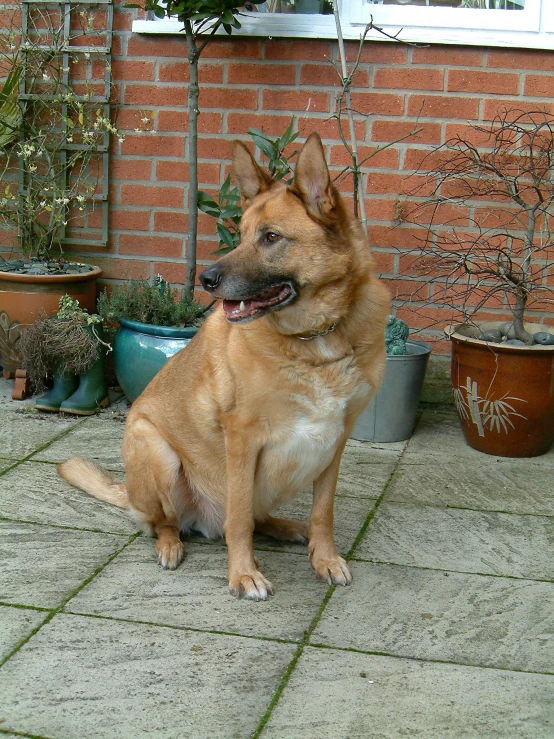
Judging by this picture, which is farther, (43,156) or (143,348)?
(43,156)

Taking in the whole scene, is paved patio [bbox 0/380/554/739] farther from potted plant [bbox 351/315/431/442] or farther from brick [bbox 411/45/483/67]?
brick [bbox 411/45/483/67]

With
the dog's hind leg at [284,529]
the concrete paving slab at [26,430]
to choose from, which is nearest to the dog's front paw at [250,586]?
the dog's hind leg at [284,529]

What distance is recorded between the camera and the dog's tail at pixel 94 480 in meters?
4.03

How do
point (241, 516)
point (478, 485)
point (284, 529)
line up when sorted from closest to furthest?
point (241, 516) < point (284, 529) < point (478, 485)

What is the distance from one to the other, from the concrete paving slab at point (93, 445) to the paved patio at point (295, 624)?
0.32ft

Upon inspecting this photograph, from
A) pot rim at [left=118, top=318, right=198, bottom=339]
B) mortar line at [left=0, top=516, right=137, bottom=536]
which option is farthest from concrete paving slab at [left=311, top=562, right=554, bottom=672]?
pot rim at [left=118, top=318, right=198, bottom=339]

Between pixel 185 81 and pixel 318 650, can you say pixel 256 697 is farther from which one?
pixel 185 81

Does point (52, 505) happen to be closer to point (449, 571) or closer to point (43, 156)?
point (449, 571)

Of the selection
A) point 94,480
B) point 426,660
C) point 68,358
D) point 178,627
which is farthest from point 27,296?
point 426,660

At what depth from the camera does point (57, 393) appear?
17.6ft

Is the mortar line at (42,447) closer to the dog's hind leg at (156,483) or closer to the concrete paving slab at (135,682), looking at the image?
the dog's hind leg at (156,483)

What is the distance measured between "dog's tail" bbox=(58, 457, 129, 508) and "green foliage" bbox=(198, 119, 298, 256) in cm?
167

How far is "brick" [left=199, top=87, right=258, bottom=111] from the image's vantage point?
216 inches

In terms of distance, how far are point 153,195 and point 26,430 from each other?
5.69ft
